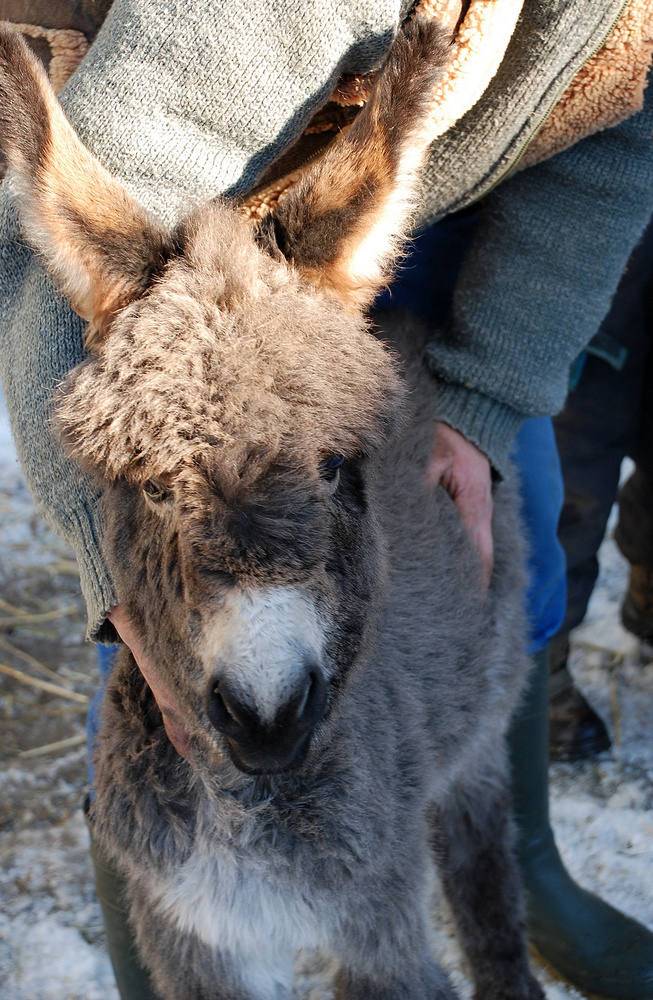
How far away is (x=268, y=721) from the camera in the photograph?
1.14 meters

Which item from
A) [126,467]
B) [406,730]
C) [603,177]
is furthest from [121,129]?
[406,730]

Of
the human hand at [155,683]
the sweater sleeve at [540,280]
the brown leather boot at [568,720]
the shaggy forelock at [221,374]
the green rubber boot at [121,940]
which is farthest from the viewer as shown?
the brown leather boot at [568,720]

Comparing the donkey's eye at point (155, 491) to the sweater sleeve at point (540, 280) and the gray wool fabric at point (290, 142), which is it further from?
the sweater sleeve at point (540, 280)

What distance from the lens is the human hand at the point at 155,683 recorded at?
1.50m

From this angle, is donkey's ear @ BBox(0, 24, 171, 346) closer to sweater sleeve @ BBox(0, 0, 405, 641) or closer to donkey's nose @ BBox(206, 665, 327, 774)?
sweater sleeve @ BBox(0, 0, 405, 641)

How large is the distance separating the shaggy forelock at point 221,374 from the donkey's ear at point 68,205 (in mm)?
52

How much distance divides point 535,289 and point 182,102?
88 centimetres

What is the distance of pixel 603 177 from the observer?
6.01 feet

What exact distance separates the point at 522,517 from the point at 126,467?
1329 mm

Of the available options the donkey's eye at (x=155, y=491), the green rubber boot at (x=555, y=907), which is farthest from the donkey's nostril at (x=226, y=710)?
the green rubber boot at (x=555, y=907)

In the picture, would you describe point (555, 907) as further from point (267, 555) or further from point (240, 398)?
point (240, 398)

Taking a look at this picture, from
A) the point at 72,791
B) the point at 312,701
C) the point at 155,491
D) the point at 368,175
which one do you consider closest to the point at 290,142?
the point at 368,175

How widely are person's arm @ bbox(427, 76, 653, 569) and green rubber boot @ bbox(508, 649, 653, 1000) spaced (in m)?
0.82

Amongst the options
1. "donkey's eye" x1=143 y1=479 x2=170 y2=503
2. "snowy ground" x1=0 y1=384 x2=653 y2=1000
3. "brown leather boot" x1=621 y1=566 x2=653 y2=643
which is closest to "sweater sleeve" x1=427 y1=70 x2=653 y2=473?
"donkey's eye" x1=143 y1=479 x2=170 y2=503
